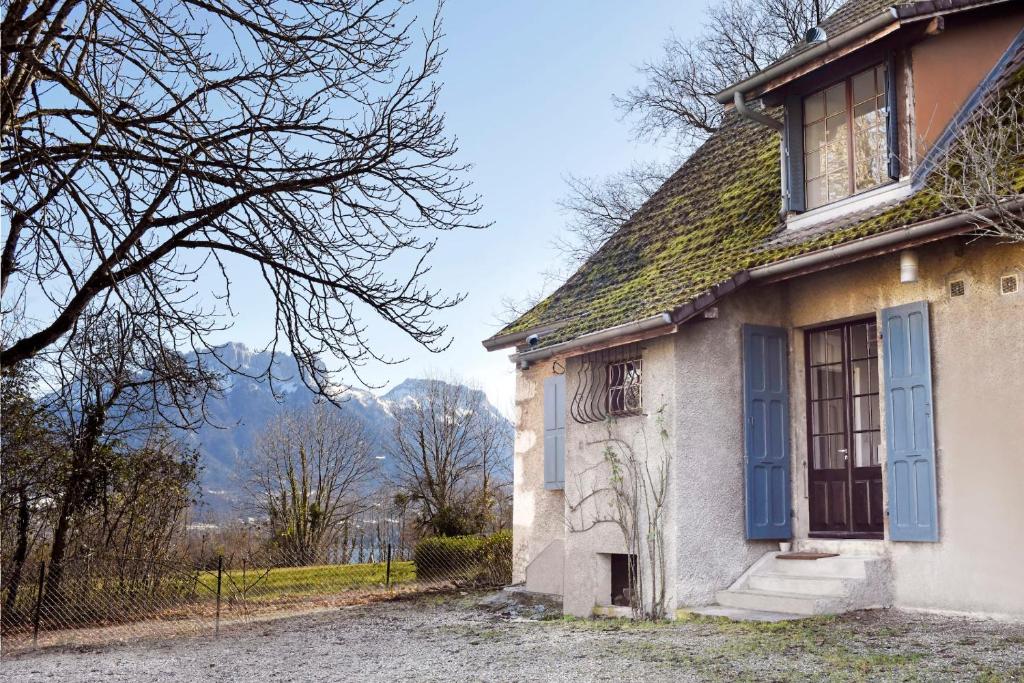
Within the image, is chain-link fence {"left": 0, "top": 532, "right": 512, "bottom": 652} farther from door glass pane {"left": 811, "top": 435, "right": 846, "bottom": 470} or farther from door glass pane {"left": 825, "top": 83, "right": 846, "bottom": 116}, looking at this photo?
door glass pane {"left": 825, "top": 83, "right": 846, "bottom": 116}

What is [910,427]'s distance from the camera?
9.27 meters

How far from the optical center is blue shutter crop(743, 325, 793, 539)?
10562 millimetres

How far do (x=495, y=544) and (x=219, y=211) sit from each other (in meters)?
11.7

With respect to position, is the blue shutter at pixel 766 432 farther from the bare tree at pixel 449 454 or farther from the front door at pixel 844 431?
the bare tree at pixel 449 454

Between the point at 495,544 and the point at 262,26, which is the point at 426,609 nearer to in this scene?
the point at 495,544

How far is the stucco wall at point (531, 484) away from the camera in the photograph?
13891 mm

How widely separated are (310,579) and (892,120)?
14049 mm

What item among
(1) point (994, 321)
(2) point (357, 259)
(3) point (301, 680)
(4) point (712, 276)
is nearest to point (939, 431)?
(1) point (994, 321)

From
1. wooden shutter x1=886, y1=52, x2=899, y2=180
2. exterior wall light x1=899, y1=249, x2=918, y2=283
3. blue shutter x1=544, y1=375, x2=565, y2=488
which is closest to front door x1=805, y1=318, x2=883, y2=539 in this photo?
exterior wall light x1=899, y1=249, x2=918, y2=283

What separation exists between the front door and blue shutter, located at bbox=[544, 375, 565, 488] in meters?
3.64

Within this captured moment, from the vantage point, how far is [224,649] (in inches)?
419

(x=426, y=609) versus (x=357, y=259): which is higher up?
(x=357, y=259)

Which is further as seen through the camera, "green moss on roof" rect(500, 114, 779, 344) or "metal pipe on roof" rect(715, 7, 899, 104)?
"green moss on roof" rect(500, 114, 779, 344)

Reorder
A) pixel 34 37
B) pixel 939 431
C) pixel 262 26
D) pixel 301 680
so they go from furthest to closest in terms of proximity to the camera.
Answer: pixel 939 431, pixel 301 680, pixel 262 26, pixel 34 37
